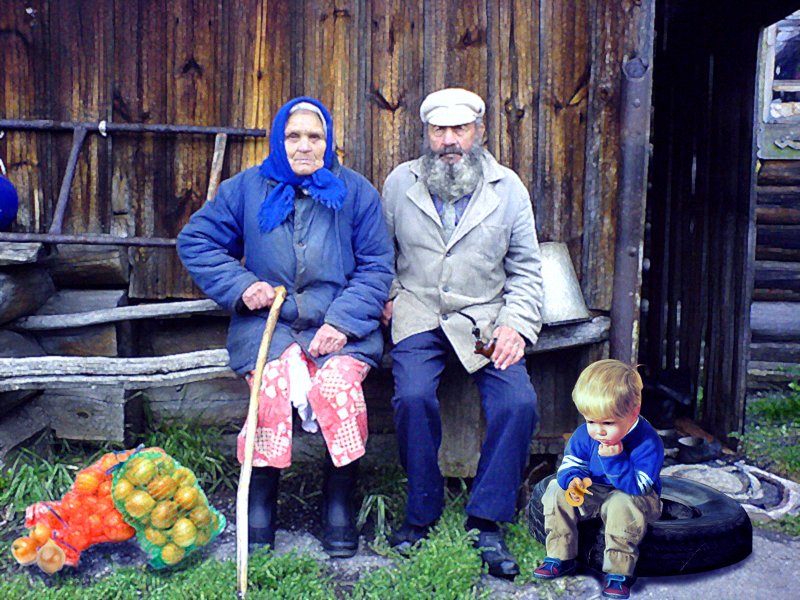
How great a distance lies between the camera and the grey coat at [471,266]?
3678 mm

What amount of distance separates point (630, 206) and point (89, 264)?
8.62ft

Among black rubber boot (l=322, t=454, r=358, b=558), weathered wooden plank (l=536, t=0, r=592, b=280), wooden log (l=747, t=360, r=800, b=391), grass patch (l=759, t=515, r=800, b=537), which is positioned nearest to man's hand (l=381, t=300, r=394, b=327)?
black rubber boot (l=322, t=454, r=358, b=558)

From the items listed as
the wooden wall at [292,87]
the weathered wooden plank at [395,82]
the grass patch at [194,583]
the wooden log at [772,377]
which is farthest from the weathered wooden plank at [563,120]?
the wooden log at [772,377]

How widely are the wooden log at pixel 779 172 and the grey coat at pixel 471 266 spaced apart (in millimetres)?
4379

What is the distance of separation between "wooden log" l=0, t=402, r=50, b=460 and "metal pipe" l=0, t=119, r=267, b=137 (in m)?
1.36

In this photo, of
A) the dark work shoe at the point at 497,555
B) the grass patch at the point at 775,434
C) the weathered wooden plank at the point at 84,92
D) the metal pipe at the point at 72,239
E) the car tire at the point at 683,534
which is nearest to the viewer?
the car tire at the point at 683,534

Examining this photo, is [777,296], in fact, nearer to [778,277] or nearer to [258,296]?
[778,277]

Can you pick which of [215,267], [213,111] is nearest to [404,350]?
[215,267]

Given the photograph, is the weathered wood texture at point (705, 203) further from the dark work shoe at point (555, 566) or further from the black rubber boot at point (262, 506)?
the black rubber boot at point (262, 506)

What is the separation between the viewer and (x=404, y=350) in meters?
3.65

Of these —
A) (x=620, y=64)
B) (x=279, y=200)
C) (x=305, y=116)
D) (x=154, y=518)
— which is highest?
(x=620, y=64)

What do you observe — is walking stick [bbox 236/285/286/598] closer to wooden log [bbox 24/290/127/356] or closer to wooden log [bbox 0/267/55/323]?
wooden log [bbox 24/290/127/356]

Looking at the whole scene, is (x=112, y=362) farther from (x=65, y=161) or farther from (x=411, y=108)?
(x=411, y=108)

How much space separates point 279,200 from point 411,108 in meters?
0.99
